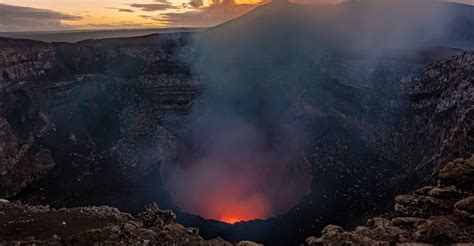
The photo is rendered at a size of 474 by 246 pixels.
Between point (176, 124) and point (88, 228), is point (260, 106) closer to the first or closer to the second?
point (176, 124)

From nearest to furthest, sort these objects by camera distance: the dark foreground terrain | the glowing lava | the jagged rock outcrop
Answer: the jagged rock outcrop, the dark foreground terrain, the glowing lava

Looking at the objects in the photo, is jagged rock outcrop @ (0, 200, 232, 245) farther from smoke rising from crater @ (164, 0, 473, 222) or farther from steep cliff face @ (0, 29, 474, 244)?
smoke rising from crater @ (164, 0, 473, 222)

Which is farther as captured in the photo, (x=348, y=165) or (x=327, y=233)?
(x=348, y=165)

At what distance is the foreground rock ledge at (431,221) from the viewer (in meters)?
13.6

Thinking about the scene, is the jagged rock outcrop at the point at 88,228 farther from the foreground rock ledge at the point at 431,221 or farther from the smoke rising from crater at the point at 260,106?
the smoke rising from crater at the point at 260,106

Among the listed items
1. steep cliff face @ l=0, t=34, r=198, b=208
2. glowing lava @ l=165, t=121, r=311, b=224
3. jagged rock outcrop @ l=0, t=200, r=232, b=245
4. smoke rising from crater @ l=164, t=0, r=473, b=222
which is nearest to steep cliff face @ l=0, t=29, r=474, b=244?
steep cliff face @ l=0, t=34, r=198, b=208

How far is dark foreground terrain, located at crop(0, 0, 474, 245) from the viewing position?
2000 centimetres

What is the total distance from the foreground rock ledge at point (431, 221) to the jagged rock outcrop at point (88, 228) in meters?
5.94

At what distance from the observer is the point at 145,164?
4212 centimetres

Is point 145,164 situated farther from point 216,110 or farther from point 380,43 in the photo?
point 380,43

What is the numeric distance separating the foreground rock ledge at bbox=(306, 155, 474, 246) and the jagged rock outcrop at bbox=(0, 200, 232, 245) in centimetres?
594

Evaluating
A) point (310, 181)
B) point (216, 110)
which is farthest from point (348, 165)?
point (216, 110)

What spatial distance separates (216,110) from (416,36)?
118 ft

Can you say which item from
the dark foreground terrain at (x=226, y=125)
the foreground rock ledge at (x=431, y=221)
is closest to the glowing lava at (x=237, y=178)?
the dark foreground terrain at (x=226, y=125)
